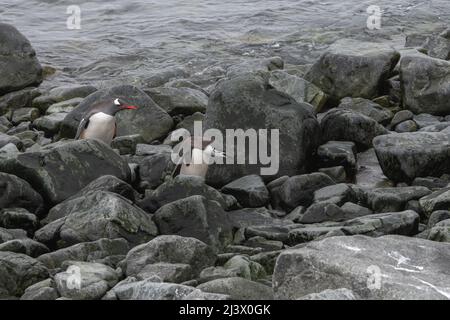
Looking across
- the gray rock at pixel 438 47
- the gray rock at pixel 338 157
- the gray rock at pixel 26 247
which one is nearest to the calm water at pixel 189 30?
the gray rock at pixel 438 47

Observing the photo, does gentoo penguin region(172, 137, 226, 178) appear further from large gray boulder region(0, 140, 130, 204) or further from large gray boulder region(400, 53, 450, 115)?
large gray boulder region(400, 53, 450, 115)

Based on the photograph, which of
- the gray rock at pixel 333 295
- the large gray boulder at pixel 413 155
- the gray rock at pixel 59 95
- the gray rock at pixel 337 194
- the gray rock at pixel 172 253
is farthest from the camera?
the gray rock at pixel 59 95

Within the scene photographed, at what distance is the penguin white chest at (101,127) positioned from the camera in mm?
10977

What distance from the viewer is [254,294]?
6.10 metres

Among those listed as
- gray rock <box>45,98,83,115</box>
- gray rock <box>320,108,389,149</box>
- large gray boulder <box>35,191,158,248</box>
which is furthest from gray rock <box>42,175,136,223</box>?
gray rock <box>45,98,83,115</box>

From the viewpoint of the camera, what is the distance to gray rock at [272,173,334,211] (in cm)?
895

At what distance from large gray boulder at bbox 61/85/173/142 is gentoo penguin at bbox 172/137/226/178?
6.45 feet

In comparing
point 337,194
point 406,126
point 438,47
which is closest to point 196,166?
point 337,194

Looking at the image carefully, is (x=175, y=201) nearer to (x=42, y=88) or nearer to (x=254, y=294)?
(x=254, y=294)

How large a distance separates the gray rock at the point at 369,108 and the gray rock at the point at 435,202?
10.9 ft

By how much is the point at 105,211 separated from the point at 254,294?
2.12 metres

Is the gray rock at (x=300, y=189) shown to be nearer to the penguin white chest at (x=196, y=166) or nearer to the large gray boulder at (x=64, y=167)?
the penguin white chest at (x=196, y=166)

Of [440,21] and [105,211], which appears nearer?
[105,211]

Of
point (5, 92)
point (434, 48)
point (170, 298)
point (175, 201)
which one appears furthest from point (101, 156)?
point (434, 48)
